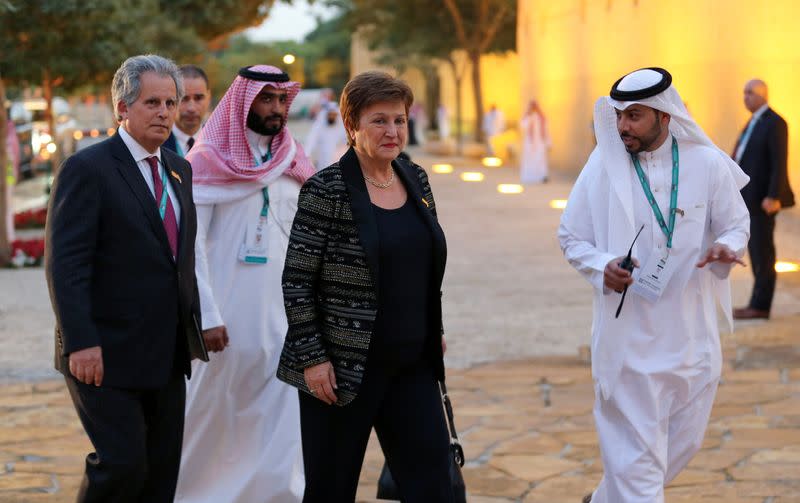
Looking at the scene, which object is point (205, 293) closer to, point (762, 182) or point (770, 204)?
point (770, 204)

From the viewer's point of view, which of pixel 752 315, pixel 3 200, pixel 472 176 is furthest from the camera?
pixel 472 176

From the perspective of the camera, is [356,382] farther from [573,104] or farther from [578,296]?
[573,104]

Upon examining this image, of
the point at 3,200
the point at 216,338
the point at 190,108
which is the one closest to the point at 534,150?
the point at 3,200

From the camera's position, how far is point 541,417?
25.0 feet

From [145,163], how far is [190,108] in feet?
7.81

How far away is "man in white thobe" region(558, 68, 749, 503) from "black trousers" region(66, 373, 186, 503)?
167 centimetres

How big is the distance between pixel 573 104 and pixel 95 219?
26.4m

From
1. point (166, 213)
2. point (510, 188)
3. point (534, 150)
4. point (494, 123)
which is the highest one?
point (166, 213)

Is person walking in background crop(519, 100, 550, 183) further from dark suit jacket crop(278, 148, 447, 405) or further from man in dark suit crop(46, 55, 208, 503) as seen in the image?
dark suit jacket crop(278, 148, 447, 405)

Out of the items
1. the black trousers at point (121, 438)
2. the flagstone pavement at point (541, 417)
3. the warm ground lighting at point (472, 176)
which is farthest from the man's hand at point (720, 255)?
the warm ground lighting at point (472, 176)

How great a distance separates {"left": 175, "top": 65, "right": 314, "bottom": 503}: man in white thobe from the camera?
5691 mm

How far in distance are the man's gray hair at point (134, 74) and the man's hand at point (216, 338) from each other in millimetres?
1197

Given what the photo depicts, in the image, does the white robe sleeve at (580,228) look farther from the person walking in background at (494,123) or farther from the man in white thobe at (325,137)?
the person walking in background at (494,123)

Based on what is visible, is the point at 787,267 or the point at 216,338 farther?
the point at 787,267
